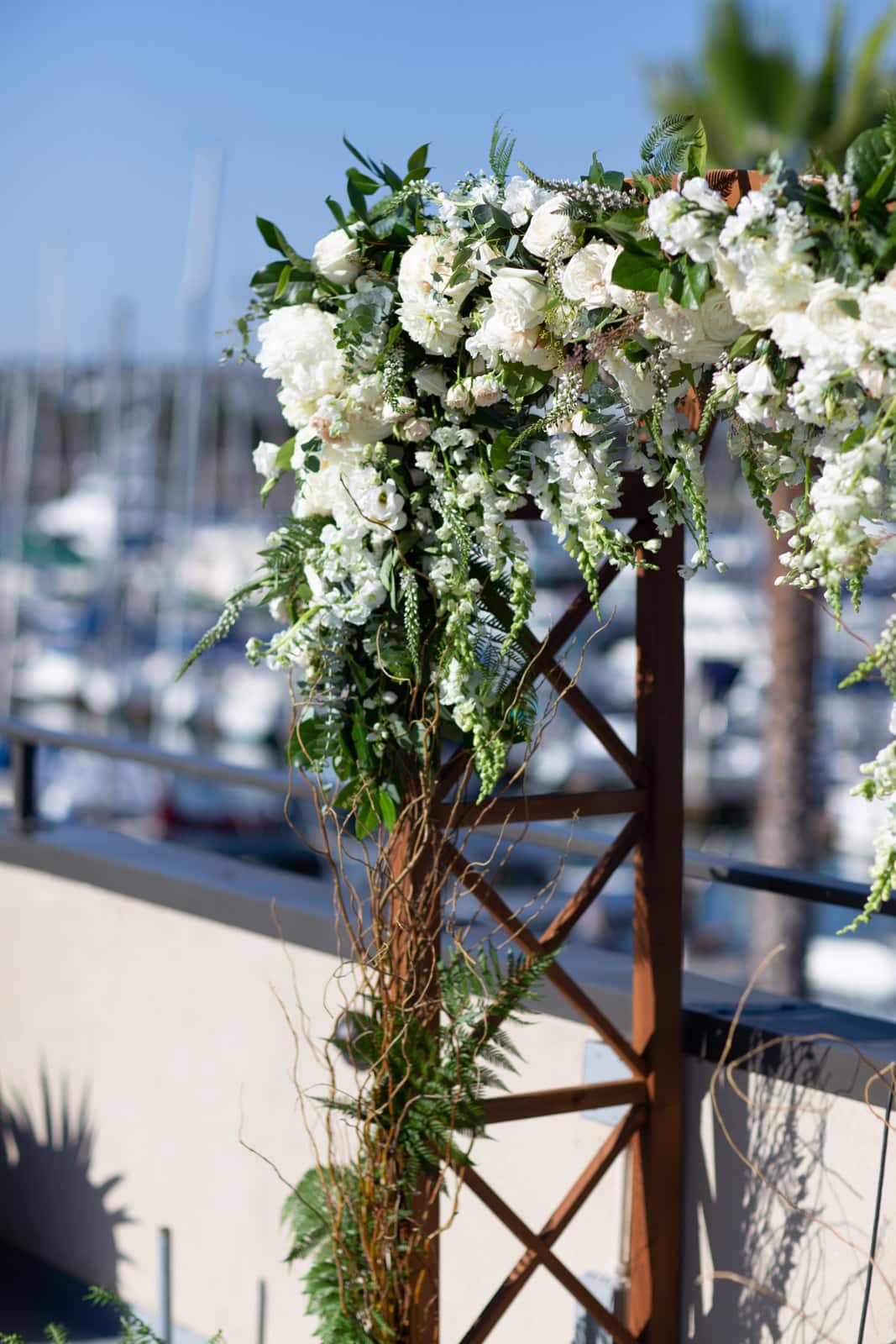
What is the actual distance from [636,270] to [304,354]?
0.57 m

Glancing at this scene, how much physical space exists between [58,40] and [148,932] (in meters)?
29.2

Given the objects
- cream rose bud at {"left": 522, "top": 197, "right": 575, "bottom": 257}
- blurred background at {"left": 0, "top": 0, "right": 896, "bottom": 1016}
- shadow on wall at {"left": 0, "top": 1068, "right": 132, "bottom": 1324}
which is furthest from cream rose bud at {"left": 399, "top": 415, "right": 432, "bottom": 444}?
blurred background at {"left": 0, "top": 0, "right": 896, "bottom": 1016}

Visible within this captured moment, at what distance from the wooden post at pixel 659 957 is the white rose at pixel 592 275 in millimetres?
666

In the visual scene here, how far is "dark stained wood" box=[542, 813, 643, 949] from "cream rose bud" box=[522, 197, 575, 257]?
91 cm

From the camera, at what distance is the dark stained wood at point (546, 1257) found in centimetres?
215

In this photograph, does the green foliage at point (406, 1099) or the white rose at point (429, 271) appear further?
the green foliage at point (406, 1099)

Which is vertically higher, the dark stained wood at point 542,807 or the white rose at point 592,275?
the white rose at point 592,275

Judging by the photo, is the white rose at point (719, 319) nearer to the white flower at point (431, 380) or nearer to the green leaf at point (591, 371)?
the green leaf at point (591, 371)

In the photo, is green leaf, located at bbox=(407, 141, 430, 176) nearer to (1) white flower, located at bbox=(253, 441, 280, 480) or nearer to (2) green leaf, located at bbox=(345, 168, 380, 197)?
(2) green leaf, located at bbox=(345, 168, 380, 197)

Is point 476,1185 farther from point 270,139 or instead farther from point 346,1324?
point 270,139

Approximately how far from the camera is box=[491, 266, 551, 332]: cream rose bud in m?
1.70

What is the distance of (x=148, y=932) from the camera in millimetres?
3359

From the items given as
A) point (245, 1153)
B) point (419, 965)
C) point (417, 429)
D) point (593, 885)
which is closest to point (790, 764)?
point (245, 1153)

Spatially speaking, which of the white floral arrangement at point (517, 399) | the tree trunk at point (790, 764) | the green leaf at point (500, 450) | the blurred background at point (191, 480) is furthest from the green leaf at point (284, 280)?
the blurred background at point (191, 480)
